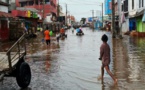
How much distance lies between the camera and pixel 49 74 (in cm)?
1076

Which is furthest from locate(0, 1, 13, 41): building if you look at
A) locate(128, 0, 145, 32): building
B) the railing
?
the railing

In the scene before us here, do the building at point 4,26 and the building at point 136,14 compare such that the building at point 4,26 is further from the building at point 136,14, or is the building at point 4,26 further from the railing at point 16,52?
the railing at point 16,52

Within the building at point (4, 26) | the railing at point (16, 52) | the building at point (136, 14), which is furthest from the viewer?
the building at point (136, 14)

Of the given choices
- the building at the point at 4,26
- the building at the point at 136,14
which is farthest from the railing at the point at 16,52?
the building at the point at 136,14

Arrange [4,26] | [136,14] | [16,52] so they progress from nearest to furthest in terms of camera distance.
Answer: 1. [16,52]
2. [4,26]
3. [136,14]

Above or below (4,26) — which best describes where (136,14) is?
above

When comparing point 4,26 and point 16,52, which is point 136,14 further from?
point 16,52

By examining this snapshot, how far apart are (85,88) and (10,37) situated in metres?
27.3

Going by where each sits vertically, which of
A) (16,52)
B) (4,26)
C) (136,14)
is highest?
(136,14)

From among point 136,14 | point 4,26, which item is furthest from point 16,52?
point 136,14

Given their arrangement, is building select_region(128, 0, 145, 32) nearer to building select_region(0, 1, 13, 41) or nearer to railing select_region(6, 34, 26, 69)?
→ building select_region(0, 1, 13, 41)

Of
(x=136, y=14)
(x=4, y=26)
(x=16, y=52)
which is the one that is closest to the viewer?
(x=16, y=52)

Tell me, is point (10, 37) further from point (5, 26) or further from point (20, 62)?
point (20, 62)

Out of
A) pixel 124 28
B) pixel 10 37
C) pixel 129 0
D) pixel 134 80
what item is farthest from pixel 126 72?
pixel 124 28
